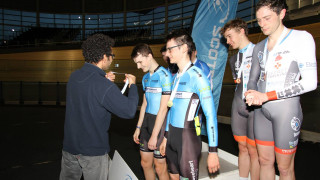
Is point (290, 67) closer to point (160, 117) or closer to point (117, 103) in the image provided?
point (160, 117)

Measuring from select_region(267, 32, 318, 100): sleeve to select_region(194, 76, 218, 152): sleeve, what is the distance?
1.66 feet

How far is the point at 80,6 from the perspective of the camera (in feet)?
80.8

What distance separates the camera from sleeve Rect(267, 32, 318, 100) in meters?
1.67

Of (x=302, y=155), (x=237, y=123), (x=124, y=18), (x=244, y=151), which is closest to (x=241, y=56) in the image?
(x=237, y=123)

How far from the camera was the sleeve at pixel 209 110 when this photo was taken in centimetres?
182

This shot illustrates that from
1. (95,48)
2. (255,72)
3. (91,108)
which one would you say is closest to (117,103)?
(91,108)

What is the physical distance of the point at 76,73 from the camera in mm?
1937

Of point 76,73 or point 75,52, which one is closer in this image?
point 76,73

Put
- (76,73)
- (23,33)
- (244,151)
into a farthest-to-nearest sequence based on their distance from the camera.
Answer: (23,33) → (244,151) → (76,73)

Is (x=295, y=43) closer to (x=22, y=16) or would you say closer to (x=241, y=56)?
(x=241, y=56)

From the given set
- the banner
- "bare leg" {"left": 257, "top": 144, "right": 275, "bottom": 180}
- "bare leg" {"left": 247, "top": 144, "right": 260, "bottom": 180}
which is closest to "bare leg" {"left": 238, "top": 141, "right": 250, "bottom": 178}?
"bare leg" {"left": 247, "top": 144, "right": 260, "bottom": 180}

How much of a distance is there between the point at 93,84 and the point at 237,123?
1.91 meters

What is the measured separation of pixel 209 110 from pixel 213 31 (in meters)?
3.05

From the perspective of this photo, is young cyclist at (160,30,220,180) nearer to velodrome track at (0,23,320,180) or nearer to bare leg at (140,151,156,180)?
bare leg at (140,151,156,180)
